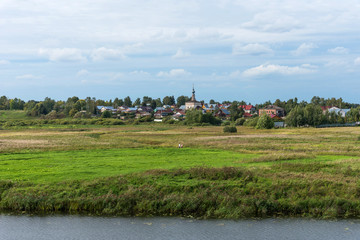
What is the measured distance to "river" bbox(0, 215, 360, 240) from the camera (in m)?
21.5

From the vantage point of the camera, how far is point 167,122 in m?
140

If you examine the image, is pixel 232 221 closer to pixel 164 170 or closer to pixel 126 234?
pixel 126 234

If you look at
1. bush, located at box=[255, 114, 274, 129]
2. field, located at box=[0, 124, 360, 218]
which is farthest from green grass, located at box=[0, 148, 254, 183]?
bush, located at box=[255, 114, 274, 129]

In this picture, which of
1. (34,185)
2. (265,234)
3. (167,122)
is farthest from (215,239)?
(167,122)

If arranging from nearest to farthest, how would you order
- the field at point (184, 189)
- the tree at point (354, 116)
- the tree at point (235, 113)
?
the field at point (184, 189)
the tree at point (354, 116)
the tree at point (235, 113)

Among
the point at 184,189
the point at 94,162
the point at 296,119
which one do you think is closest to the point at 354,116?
the point at 296,119

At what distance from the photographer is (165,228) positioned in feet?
74.0

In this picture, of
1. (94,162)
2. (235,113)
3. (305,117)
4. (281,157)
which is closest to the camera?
(94,162)

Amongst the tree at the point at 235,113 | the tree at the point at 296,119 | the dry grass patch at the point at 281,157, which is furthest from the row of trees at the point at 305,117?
the dry grass patch at the point at 281,157

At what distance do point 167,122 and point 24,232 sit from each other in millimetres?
118143

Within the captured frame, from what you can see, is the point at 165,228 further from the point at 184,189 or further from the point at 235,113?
the point at 235,113

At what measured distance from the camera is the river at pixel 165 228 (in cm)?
2145

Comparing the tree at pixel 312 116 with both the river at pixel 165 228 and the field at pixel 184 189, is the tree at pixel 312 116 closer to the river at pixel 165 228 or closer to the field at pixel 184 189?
the field at pixel 184 189

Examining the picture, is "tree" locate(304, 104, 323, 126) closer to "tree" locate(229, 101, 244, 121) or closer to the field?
"tree" locate(229, 101, 244, 121)
